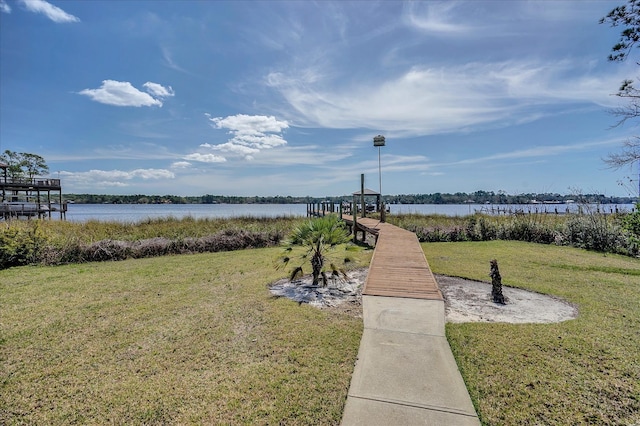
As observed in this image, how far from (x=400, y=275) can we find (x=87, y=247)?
1018cm

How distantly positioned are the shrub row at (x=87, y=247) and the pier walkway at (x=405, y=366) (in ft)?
28.0

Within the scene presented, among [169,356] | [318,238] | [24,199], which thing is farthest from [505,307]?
[24,199]

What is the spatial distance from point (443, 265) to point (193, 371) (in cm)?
752

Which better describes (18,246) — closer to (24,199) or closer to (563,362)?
(563,362)

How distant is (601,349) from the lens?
366 cm

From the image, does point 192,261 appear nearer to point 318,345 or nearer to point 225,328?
point 225,328

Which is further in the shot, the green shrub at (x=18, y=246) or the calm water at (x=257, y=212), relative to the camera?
the calm water at (x=257, y=212)

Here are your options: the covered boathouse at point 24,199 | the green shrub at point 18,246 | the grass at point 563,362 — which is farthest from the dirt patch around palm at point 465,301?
the covered boathouse at point 24,199

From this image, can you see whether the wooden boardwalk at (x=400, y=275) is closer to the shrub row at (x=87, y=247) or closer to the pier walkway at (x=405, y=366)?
the pier walkway at (x=405, y=366)

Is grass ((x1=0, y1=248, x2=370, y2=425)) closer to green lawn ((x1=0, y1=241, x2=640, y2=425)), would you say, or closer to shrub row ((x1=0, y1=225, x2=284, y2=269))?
green lawn ((x1=0, y1=241, x2=640, y2=425))

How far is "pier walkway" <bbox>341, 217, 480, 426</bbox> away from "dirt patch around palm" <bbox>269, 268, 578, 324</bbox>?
0.45m

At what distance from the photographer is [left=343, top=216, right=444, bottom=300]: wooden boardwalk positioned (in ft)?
17.5

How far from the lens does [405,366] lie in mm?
3164

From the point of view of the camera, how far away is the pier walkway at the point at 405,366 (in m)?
2.49
